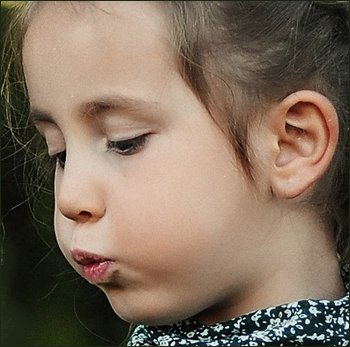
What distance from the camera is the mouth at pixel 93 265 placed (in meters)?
1.32

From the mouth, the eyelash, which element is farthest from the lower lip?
the eyelash

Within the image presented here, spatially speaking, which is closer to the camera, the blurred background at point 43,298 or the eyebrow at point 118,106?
the eyebrow at point 118,106

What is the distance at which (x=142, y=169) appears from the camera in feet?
4.25

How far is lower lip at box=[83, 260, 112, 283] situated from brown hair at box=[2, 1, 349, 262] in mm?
215

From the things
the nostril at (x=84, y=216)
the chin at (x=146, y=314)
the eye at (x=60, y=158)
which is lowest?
the chin at (x=146, y=314)

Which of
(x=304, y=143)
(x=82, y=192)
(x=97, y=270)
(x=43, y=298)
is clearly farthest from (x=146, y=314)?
(x=43, y=298)

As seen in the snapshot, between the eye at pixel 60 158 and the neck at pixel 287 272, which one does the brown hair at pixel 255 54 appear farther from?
the eye at pixel 60 158

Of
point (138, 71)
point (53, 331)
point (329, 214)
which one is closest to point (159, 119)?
point (138, 71)

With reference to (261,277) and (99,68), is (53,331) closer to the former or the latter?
(261,277)

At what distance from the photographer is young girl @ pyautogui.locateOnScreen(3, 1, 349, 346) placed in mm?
1276

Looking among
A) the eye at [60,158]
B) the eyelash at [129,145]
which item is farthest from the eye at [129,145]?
the eye at [60,158]

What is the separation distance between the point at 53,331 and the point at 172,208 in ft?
2.51

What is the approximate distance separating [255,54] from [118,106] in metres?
0.20

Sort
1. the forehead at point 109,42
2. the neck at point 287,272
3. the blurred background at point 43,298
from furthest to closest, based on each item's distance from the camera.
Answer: the blurred background at point 43,298, the neck at point 287,272, the forehead at point 109,42
